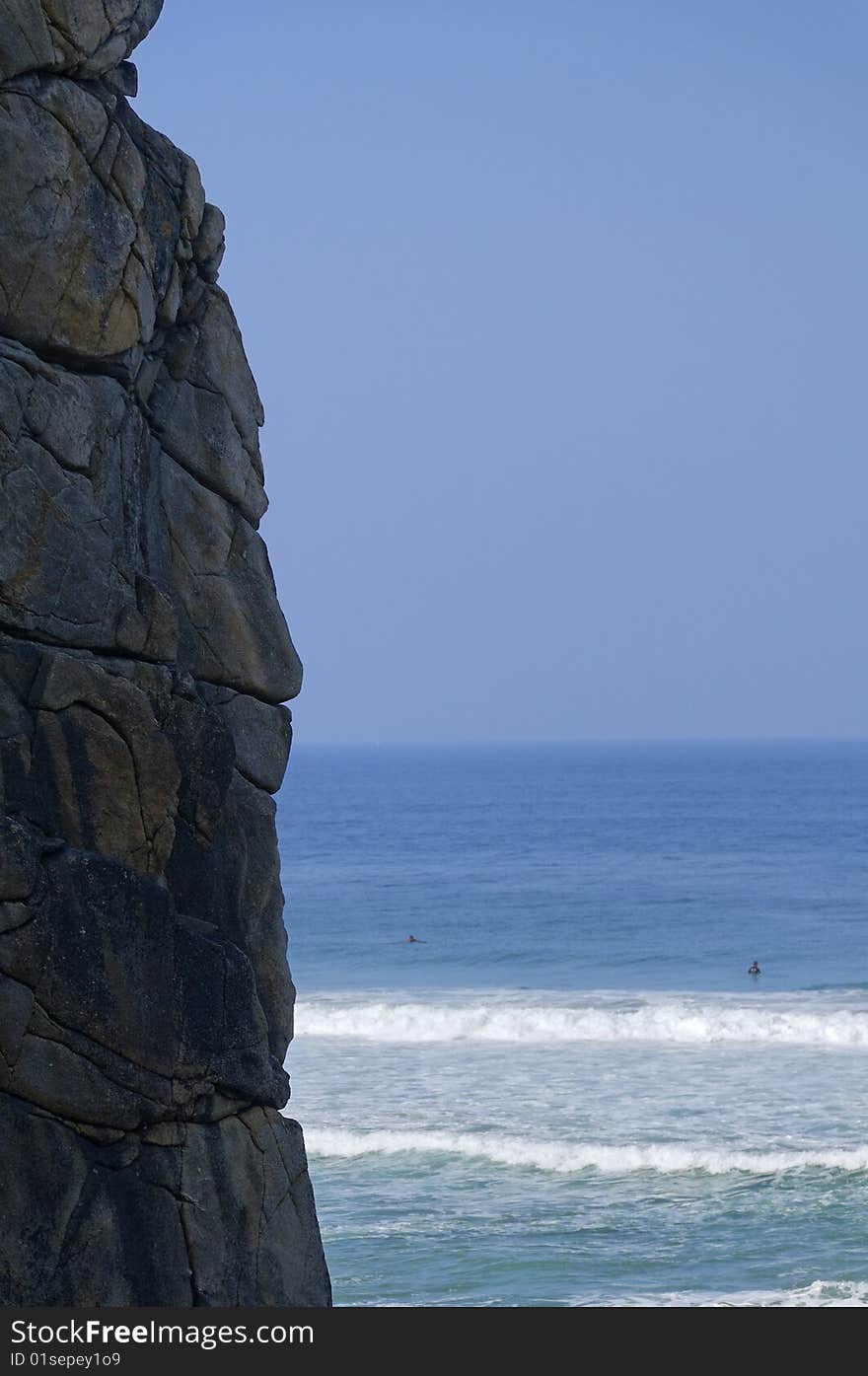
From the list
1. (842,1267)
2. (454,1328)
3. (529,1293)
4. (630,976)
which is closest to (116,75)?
(454,1328)

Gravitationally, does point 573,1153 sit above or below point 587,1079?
above

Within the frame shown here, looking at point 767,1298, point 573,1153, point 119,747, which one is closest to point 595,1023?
point 573,1153

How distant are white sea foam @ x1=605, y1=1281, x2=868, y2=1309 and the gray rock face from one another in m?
7.70

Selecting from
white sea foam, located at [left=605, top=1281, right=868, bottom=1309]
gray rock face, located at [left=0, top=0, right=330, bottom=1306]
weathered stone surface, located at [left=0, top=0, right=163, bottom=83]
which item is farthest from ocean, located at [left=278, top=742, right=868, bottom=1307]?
weathered stone surface, located at [left=0, top=0, right=163, bottom=83]

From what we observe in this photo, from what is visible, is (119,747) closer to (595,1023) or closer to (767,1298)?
(767,1298)

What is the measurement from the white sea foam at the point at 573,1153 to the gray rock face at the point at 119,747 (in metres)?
13.6

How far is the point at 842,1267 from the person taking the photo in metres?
18.7

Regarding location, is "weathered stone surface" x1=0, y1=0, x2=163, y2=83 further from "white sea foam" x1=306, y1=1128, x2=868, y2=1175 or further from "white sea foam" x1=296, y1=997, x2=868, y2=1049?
"white sea foam" x1=296, y1=997, x2=868, y2=1049

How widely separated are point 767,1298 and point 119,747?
38.0 feet

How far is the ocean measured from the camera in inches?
758

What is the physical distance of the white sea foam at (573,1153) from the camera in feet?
77.0

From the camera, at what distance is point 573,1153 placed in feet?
80.1

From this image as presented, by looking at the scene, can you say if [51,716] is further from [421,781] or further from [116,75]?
[421,781]

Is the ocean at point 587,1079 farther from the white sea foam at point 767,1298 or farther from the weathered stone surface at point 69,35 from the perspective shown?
the weathered stone surface at point 69,35
